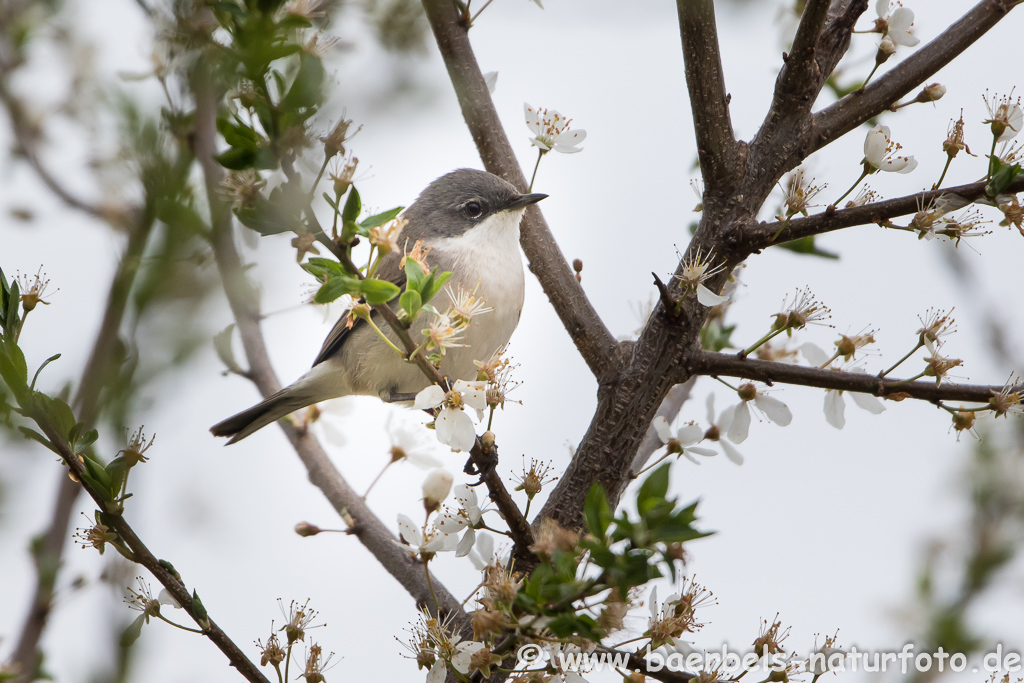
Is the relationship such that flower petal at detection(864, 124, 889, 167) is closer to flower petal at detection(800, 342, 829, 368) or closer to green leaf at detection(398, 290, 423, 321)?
flower petal at detection(800, 342, 829, 368)

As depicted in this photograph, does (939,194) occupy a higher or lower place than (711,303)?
higher

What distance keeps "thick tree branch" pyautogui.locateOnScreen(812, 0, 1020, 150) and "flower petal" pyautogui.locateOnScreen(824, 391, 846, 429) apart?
0.93 meters

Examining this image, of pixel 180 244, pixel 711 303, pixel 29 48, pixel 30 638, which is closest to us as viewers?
pixel 180 244

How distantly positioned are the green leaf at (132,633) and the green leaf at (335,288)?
38.7 inches

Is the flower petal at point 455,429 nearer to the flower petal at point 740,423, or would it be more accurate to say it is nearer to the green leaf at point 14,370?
the green leaf at point 14,370

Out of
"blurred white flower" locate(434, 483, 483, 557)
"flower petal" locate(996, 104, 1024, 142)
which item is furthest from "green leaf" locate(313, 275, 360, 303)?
"flower petal" locate(996, 104, 1024, 142)

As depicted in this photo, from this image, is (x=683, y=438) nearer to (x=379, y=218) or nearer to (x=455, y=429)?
(x=455, y=429)

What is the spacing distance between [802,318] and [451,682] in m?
1.59

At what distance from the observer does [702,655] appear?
8.15 ft

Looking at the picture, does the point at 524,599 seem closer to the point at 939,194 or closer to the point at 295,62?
the point at 295,62

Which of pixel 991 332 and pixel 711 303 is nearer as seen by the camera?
pixel 711 303

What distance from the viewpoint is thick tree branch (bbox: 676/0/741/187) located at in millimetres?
2773

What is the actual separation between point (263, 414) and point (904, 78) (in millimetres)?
3496

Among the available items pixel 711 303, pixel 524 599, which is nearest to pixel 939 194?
pixel 711 303
